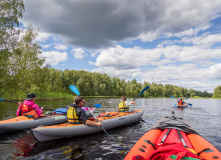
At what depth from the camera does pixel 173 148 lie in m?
2.37

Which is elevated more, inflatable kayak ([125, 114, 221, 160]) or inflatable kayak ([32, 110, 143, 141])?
inflatable kayak ([125, 114, 221, 160])

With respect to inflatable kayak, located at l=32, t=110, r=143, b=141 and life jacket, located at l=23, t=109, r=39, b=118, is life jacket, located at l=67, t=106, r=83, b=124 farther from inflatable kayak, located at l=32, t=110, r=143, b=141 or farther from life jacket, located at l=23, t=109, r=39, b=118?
life jacket, located at l=23, t=109, r=39, b=118

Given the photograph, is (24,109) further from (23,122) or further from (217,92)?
(217,92)

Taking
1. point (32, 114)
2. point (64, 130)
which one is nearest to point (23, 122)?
point (32, 114)

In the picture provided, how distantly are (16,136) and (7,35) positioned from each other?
1097 cm

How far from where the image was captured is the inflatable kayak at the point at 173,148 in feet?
7.56

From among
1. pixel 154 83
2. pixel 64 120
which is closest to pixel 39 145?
pixel 64 120

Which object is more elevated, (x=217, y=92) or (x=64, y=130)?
(x=217, y=92)

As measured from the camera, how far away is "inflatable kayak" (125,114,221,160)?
7.56 ft

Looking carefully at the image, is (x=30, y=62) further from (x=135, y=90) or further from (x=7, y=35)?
(x=135, y=90)

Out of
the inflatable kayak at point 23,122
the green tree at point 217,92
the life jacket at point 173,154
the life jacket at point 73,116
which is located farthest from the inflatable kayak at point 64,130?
the green tree at point 217,92

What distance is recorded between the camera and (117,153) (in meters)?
4.05

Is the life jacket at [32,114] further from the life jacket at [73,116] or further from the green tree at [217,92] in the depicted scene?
the green tree at [217,92]

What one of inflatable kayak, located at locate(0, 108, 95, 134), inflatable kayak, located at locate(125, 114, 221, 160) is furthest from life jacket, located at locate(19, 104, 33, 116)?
inflatable kayak, located at locate(125, 114, 221, 160)
